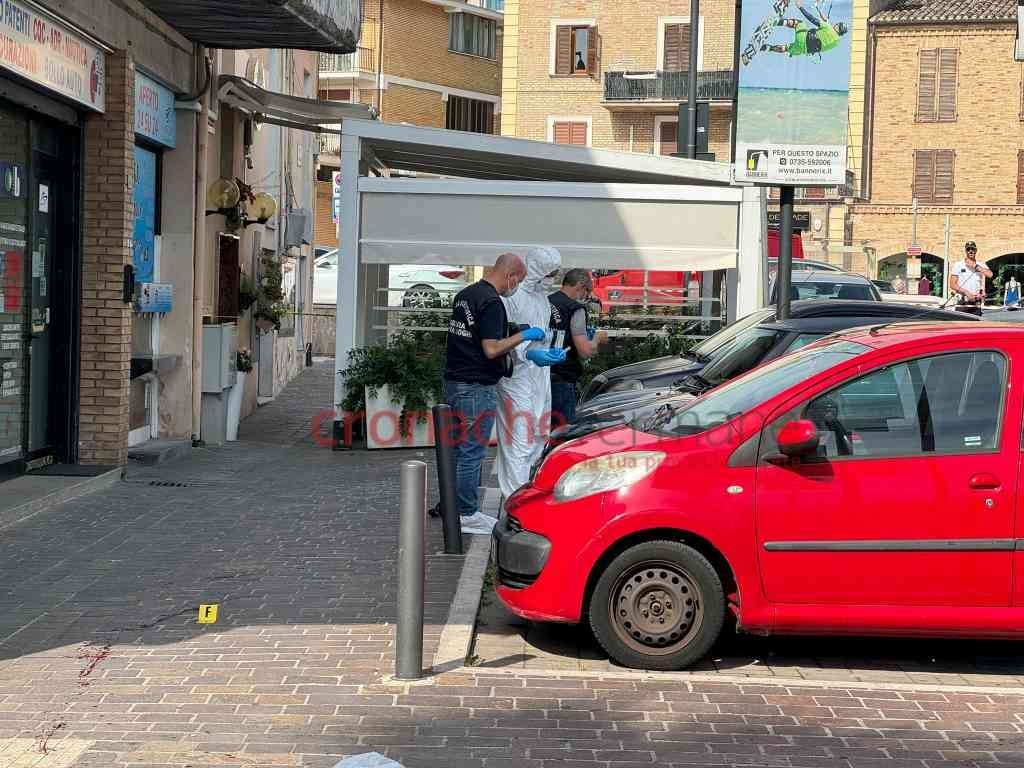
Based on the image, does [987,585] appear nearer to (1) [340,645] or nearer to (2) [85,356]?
(1) [340,645]

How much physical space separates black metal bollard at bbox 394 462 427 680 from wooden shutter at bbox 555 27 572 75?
48508 mm

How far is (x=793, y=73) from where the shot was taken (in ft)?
38.8

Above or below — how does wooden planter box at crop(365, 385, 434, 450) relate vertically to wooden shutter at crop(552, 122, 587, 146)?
below

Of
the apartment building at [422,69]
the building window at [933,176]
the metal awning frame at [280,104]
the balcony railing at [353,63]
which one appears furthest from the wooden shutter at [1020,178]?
the metal awning frame at [280,104]

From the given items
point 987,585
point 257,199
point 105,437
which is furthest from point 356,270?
point 987,585

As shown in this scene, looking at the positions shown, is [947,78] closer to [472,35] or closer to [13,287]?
[472,35]

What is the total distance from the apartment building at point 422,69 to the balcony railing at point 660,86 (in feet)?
19.6

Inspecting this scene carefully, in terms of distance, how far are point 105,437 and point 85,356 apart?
0.68 m

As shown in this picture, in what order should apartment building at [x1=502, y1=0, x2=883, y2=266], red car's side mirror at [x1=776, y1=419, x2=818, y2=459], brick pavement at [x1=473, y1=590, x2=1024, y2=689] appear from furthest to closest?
apartment building at [x1=502, y1=0, x2=883, y2=266]
brick pavement at [x1=473, y1=590, x2=1024, y2=689]
red car's side mirror at [x1=776, y1=419, x2=818, y2=459]

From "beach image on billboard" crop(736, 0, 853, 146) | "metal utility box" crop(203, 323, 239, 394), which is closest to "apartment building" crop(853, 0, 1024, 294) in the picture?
"metal utility box" crop(203, 323, 239, 394)

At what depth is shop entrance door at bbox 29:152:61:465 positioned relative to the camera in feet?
38.0

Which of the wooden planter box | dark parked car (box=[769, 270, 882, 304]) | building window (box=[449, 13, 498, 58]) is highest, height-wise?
building window (box=[449, 13, 498, 58])

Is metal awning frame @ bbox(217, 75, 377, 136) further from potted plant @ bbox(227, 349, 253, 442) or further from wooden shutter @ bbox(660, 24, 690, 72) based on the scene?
wooden shutter @ bbox(660, 24, 690, 72)

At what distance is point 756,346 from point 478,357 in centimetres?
268
